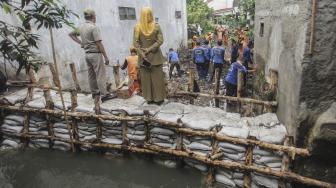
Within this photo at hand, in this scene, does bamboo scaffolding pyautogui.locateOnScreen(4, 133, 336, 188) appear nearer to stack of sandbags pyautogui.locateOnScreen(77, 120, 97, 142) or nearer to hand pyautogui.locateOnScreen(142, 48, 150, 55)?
stack of sandbags pyautogui.locateOnScreen(77, 120, 97, 142)

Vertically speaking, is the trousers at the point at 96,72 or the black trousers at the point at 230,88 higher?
the trousers at the point at 96,72

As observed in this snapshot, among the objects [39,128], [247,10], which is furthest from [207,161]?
[247,10]

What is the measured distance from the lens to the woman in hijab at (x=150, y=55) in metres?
4.89

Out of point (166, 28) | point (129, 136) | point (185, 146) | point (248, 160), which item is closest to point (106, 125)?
point (129, 136)

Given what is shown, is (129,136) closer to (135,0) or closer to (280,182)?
(280,182)

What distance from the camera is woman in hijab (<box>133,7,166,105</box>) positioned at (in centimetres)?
489

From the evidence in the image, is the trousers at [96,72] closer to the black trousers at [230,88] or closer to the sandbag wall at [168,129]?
the sandbag wall at [168,129]

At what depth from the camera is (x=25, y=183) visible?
4.87 meters

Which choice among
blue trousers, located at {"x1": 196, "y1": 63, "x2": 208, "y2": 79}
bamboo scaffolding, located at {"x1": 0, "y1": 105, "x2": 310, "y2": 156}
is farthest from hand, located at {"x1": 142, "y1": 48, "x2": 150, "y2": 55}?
blue trousers, located at {"x1": 196, "y1": 63, "x2": 208, "y2": 79}

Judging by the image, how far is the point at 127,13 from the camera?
10609 mm

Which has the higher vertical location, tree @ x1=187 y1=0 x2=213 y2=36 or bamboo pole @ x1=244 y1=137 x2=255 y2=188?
tree @ x1=187 y1=0 x2=213 y2=36

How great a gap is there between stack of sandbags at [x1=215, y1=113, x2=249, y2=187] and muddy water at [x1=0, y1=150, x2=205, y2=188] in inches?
15.1

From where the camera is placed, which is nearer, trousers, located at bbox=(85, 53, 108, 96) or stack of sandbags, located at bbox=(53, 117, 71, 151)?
trousers, located at bbox=(85, 53, 108, 96)

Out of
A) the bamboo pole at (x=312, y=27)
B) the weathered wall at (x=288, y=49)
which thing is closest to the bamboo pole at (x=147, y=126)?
the weathered wall at (x=288, y=49)
